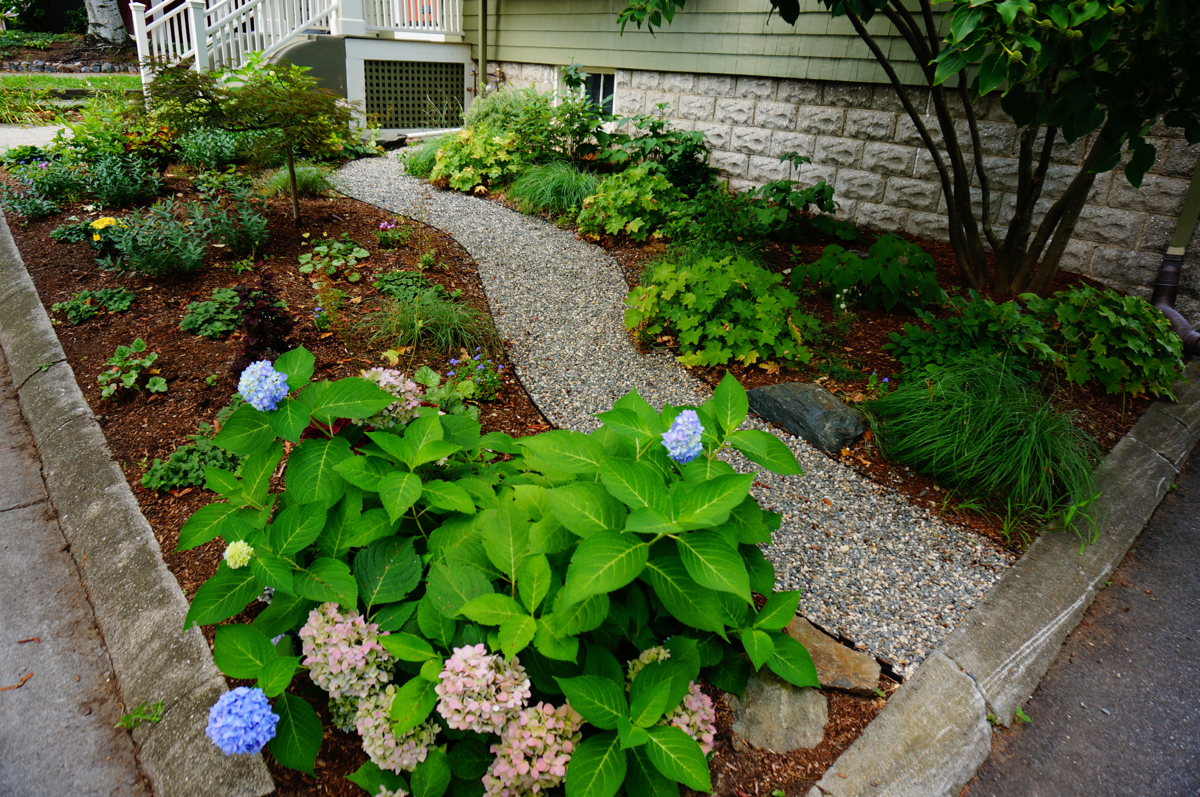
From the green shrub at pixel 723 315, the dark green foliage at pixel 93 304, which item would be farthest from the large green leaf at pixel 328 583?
the dark green foliage at pixel 93 304

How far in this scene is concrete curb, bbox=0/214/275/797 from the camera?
1724 mm

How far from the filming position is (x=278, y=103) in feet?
15.0

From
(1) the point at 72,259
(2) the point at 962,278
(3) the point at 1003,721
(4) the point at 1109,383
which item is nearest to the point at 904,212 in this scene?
(2) the point at 962,278

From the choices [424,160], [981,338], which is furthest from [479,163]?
[981,338]

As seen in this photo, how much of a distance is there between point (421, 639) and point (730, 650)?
895 millimetres

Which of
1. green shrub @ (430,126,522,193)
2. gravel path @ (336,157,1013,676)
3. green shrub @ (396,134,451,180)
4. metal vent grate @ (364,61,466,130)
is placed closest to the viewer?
gravel path @ (336,157,1013,676)

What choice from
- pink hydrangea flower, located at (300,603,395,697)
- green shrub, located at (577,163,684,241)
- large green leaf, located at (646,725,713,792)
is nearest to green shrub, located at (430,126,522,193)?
green shrub, located at (577,163,684,241)

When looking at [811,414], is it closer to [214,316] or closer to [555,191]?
[214,316]

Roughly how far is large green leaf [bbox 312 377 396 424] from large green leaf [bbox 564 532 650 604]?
0.72 m

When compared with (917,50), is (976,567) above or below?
below

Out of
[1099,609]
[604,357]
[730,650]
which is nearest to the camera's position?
[730,650]

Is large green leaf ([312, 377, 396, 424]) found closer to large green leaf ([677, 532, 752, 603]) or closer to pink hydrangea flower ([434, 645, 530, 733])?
pink hydrangea flower ([434, 645, 530, 733])

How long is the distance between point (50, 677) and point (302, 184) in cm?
499

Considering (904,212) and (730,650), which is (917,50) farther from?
(730,650)
